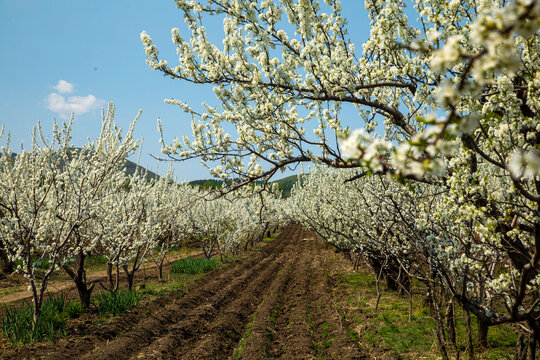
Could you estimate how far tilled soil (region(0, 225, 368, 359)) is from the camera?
759 cm

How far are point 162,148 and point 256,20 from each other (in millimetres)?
2800

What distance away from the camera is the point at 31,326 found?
789 cm

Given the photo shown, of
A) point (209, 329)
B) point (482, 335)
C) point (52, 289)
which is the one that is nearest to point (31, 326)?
point (209, 329)

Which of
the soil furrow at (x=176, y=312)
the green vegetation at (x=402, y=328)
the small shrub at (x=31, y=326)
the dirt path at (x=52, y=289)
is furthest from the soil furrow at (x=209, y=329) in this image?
the dirt path at (x=52, y=289)

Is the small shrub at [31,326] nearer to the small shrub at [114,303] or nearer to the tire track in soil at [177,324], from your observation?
the small shrub at [114,303]

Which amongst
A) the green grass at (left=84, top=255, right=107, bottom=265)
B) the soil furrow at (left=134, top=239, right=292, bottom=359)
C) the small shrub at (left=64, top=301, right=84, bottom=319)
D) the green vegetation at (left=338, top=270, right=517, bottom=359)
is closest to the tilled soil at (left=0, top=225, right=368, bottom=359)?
the soil furrow at (left=134, top=239, right=292, bottom=359)

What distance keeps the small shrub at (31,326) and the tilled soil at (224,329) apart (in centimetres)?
29

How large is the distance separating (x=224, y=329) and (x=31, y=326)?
16.9ft

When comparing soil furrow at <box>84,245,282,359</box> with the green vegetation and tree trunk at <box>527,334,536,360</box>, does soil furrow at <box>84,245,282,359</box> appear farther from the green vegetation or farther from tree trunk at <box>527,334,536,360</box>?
tree trunk at <box>527,334,536,360</box>

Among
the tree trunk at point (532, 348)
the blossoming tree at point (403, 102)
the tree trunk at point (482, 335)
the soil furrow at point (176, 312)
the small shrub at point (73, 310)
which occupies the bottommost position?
the soil furrow at point (176, 312)

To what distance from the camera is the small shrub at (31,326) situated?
A: 7.60 meters

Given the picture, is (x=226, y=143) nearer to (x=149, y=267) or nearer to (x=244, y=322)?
(x=244, y=322)

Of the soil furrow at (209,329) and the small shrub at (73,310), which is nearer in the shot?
the soil furrow at (209,329)

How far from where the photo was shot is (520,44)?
12.3ft
